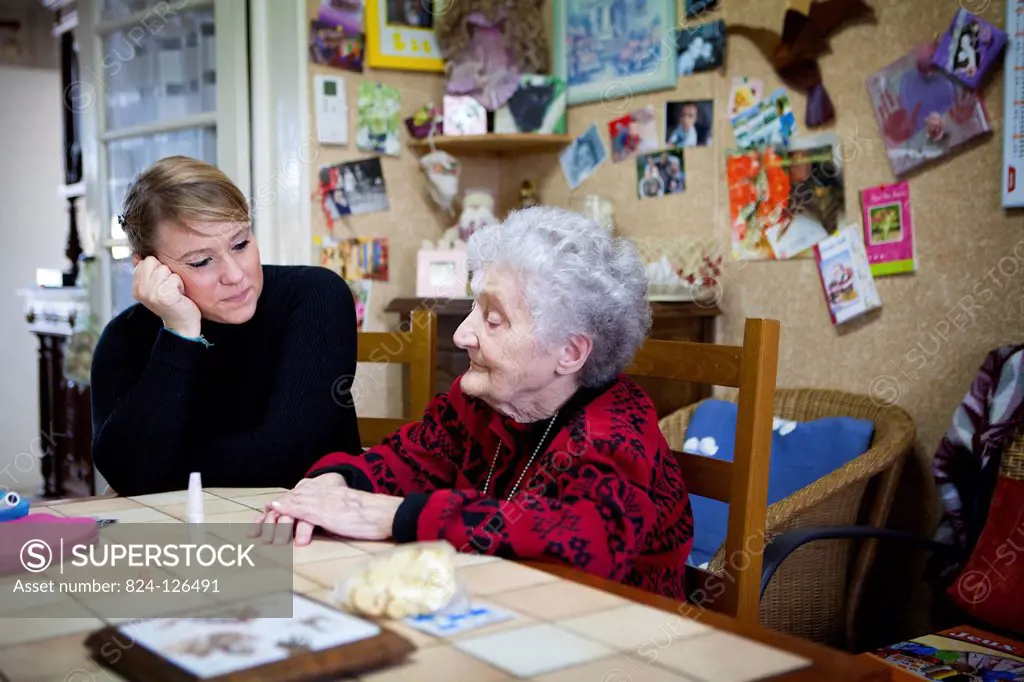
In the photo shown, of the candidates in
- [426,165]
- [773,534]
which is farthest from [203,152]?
[773,534]

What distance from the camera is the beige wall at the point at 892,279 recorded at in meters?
2.38

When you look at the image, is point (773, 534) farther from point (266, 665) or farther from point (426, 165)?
point (426, 165)

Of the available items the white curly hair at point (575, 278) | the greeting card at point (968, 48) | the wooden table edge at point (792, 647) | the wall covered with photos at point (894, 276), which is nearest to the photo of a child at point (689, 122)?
the wall covered with photos at point (894, 276)

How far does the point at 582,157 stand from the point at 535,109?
23 cm

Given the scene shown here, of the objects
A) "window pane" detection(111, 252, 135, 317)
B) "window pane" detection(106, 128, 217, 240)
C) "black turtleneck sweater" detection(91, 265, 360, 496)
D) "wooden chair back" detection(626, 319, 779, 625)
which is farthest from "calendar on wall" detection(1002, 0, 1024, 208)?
"window pane" detection(111, 252, 135, 317)

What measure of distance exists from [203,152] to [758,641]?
10.3ft

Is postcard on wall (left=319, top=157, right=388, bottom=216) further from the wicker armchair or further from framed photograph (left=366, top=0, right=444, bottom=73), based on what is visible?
the wicker armchair

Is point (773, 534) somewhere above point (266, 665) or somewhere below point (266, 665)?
below

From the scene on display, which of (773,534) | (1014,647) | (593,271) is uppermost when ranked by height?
(593,271)

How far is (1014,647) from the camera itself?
185 centimetres

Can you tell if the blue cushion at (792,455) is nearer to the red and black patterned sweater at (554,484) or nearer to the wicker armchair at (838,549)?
the wicker armchair at (838,549)

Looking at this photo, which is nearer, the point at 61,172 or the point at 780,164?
the point at 780,164

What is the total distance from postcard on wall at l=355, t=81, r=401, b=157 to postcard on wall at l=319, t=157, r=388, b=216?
0.06 meters

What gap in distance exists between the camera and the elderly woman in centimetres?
113
